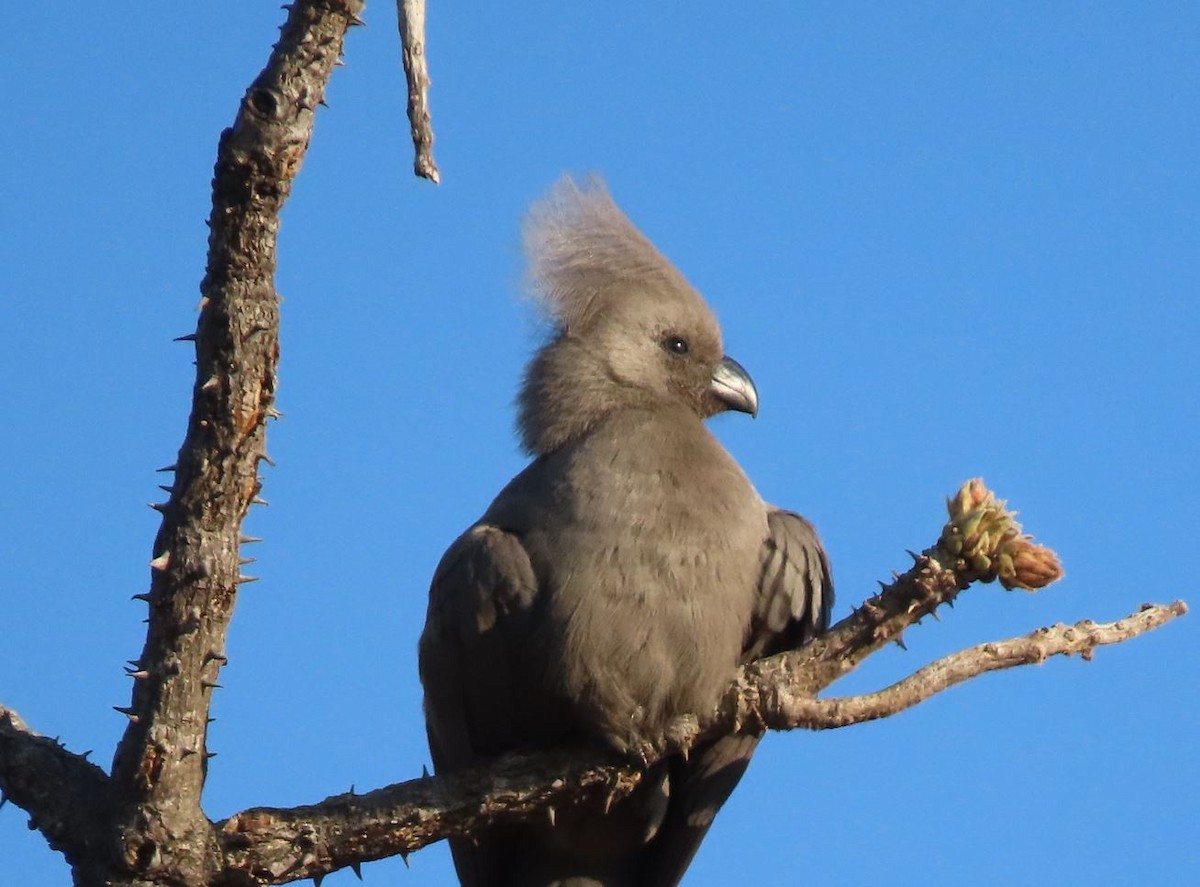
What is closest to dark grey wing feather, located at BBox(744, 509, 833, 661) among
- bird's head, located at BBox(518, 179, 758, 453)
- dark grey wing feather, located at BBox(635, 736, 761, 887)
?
dark grey wing feather, located at BBox(635, 736, 761, 887)

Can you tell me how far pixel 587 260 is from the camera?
7.22 m

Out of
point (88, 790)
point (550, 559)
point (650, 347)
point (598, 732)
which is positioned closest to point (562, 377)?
point (650, 347)

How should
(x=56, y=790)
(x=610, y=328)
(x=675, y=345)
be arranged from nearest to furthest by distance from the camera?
(x=56, y=790) → (x=610, y=328) → (x=675, y=345)

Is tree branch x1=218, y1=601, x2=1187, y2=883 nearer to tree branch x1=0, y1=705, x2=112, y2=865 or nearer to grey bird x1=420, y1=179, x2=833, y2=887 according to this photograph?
grey bird x1=420, y1=179, x2=833, y2=887

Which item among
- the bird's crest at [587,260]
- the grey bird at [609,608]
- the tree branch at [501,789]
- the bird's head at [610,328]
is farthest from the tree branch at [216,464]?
the bird's crest at [587,260]

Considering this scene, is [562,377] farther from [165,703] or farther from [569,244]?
[165,703]

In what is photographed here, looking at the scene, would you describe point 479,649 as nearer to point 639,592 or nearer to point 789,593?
point 639,592

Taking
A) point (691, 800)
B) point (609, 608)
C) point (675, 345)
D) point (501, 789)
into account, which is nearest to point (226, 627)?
point (501, 789)

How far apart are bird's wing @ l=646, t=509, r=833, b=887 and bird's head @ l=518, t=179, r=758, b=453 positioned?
0.98 metres

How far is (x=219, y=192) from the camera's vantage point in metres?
4.29

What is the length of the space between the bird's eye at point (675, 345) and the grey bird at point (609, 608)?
19 centimetres

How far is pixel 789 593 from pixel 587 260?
1990 millimetres

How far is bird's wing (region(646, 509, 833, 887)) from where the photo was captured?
6.15 m

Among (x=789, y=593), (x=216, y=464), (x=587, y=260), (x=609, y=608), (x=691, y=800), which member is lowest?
(x=691, y=800)
